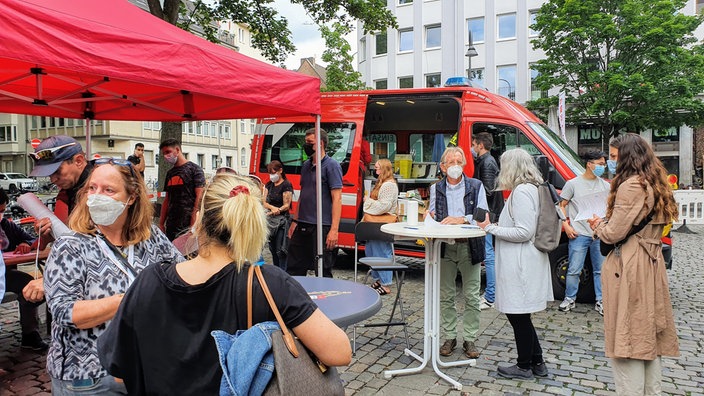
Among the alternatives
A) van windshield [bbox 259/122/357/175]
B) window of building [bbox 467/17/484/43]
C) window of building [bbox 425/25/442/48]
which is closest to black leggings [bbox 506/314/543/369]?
van windshield [bbox 259/122/357/175]

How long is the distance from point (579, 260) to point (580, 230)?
0.35 metres

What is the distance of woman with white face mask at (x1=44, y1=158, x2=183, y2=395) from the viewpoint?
6.45 feet

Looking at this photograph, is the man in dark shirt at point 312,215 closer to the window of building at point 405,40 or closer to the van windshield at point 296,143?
the van windshield at point 296,143

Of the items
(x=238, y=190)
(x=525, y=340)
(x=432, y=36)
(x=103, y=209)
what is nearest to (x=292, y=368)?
(x=238, y=190)

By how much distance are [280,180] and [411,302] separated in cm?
262

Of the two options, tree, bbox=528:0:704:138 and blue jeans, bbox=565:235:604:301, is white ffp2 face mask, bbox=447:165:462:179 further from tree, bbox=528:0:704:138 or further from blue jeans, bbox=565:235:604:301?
tree, bbox=528:0:704:138

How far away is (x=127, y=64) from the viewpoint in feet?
11.8

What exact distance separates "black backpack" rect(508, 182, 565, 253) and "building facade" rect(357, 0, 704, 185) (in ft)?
90.0

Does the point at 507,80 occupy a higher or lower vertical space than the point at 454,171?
higher

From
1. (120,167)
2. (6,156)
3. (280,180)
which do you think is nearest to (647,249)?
(120,167)

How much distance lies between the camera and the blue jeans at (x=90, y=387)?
6.54 ft

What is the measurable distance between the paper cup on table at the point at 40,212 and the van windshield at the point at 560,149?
221 inches

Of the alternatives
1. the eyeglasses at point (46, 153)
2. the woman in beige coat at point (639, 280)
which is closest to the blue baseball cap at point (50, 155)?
the eyeglasses at point (46, 153)

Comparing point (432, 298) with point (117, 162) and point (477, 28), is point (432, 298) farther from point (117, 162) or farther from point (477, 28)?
point (477, 28)
